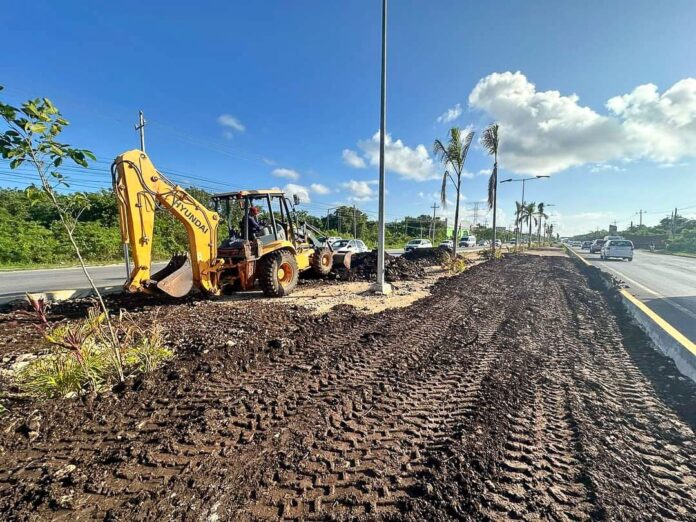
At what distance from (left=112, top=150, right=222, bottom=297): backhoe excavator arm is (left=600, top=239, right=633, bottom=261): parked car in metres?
27.0

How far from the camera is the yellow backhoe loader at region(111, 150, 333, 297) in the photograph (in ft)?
18.6

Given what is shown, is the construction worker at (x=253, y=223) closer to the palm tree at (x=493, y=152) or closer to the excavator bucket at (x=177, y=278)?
the excavator bucket at (x=177, y=278)

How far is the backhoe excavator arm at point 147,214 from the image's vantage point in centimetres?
555

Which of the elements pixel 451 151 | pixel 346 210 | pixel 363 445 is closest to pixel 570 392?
pixel 363 445

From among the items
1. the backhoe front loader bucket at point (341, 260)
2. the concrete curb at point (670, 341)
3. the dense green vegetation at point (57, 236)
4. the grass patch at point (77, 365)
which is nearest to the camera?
the grass patch at point (77, 365)

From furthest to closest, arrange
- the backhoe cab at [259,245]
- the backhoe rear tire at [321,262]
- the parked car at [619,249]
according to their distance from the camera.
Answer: the parked car at [619,249] < the backhoe rear tire at [321,262] < the backhoe cab at [259,245]

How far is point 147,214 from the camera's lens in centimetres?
586

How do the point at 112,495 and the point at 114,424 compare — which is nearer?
the point at 112,495

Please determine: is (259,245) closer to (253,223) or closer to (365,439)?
(253,223)

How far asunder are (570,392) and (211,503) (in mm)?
3361

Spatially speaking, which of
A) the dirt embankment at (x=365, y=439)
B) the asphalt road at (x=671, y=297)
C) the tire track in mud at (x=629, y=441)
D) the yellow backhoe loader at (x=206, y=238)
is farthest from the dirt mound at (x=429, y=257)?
the tire track in mud at (x=629, y=441)

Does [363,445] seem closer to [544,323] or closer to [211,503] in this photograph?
[211,503]

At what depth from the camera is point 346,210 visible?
6091 centimetres

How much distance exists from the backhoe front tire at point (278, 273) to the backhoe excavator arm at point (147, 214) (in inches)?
51.5
